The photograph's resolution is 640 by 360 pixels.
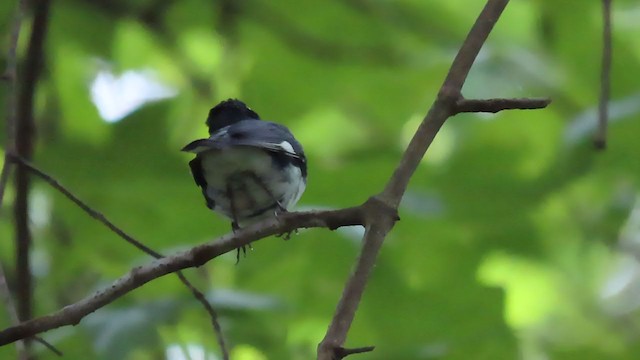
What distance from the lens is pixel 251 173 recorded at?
1622mm

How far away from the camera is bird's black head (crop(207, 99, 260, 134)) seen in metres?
1.83

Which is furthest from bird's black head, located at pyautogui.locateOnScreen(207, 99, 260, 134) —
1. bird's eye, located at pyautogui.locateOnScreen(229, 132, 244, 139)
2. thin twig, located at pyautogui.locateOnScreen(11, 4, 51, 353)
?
thin twig, located at pyautogui.locateOnScreen(11, 4, 51, 353)

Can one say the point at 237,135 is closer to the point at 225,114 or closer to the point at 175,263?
the point at 225,114

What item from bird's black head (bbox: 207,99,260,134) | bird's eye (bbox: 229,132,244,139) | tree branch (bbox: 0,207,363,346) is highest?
bird's black head (bbox: 207,99,260,134)

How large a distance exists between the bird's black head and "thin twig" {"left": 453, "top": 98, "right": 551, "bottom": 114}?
77cm

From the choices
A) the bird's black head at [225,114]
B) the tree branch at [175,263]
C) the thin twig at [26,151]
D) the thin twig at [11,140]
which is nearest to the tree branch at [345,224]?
the tree branch at [175,263]

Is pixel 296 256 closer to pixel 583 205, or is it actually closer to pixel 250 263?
pixel 250 263

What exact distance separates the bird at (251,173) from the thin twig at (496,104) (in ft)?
1.57

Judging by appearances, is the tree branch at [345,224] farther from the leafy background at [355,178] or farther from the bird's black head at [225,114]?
the bird's black head at [225,114]

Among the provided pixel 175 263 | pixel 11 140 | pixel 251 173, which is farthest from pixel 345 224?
pixel 251 173

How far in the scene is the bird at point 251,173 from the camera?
1.58 metres

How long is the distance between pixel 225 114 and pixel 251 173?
25 cm

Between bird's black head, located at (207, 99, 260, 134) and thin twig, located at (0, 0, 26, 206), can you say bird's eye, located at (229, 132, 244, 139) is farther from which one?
thin twig, located at (0, 0, 26, 206)

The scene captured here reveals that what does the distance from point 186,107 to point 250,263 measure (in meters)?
0.62
